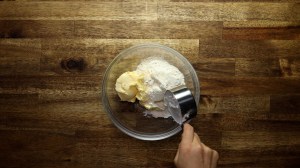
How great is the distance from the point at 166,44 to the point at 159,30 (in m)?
0.06

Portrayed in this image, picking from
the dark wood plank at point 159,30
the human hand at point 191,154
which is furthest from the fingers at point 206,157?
the dark wood plank at point 159,30

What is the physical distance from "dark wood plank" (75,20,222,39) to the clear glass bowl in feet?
0.22

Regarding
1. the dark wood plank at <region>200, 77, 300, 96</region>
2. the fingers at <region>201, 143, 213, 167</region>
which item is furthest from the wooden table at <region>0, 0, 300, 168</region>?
the fingers at <region>201, 143, 213, 167</region>

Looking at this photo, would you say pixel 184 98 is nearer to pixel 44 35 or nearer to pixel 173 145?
pixel 173 145

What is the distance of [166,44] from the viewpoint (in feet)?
4.22

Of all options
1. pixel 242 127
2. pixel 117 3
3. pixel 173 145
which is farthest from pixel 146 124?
pixel 117 3

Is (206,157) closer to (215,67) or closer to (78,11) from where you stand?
(215,67)

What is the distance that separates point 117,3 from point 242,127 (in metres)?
0.65

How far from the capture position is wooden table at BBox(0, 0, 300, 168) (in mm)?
1277

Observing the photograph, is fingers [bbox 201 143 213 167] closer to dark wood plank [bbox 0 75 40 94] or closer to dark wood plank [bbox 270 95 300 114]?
dark wood plank [bbox 270 95 300 114]

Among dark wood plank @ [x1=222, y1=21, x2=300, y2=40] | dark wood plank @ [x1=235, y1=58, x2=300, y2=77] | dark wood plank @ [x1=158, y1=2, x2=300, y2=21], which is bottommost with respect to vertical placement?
dark wood plank @ [x1=235, y1=58, x2=300, y2=77]

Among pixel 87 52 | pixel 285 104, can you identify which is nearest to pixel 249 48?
pixel 285 104

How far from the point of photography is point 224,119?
1276 millimetres

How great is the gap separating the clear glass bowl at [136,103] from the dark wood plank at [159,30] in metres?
0.07
